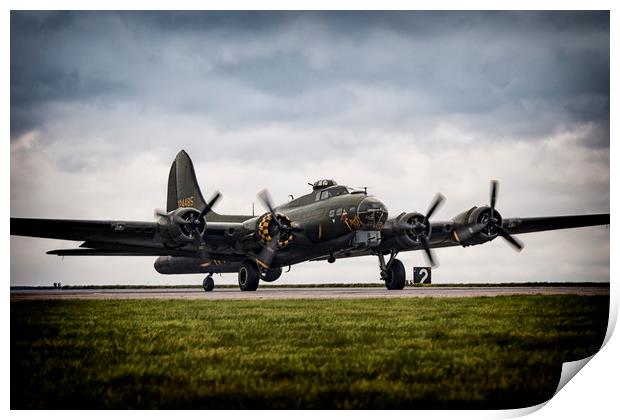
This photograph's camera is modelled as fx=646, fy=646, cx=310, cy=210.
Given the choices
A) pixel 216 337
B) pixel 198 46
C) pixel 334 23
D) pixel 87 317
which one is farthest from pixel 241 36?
pixel 87 317

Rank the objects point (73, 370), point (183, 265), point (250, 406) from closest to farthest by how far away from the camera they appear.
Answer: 1. point (250, 406)
2. point (73, 370)
3. point (183, 265)

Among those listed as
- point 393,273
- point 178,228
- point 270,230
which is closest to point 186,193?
point 270,230

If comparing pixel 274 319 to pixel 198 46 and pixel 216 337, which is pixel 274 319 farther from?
pixel 198 46

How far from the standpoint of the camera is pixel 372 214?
87.2ft

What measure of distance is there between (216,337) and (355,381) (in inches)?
146

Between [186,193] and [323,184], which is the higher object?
[186,193]

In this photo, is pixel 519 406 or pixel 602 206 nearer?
pixel 519 406

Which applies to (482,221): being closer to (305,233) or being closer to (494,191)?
(305,233)

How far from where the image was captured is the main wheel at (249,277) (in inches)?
1168

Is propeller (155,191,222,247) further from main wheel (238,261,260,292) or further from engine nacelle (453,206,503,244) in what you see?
engine nacelle (453,206,503,244)

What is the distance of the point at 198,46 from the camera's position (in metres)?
9.95

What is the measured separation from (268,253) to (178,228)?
447cm

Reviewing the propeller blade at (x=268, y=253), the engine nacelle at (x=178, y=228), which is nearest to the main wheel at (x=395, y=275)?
the propeller blade at (x=268, y=253)

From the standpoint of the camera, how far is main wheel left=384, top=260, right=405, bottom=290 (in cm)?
2931
